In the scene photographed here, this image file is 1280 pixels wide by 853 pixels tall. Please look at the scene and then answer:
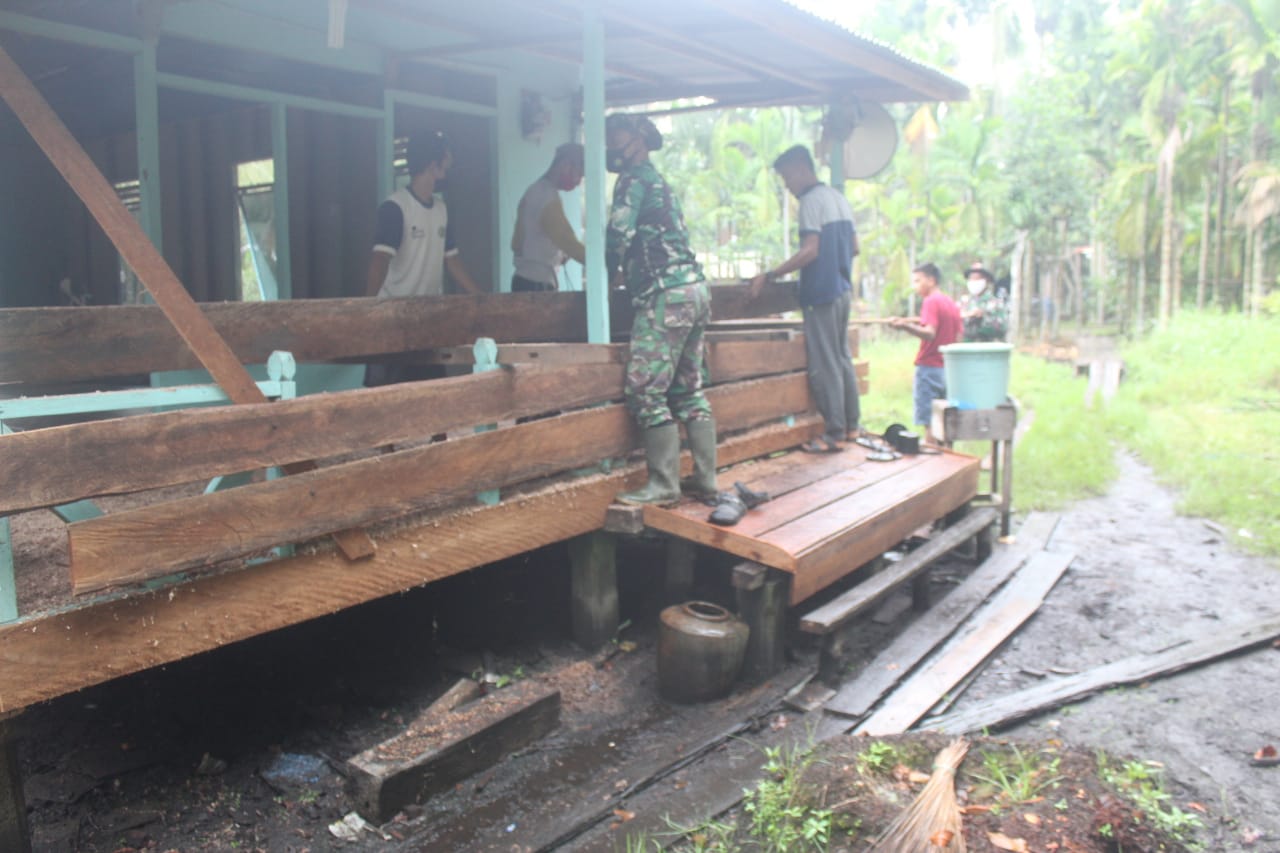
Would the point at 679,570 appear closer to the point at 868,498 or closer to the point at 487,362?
A: the point at 868,498

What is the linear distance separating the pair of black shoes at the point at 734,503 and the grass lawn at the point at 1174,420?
4553 millimetres

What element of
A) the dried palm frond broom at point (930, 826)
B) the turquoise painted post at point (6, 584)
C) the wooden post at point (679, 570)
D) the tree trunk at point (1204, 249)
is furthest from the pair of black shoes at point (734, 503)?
the tree trunk at point (1204, 249)

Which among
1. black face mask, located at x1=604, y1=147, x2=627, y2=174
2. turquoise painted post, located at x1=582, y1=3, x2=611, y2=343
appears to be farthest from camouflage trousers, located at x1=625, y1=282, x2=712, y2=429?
black face mask, located at x1=604, y1=147, x2=627, y2=174

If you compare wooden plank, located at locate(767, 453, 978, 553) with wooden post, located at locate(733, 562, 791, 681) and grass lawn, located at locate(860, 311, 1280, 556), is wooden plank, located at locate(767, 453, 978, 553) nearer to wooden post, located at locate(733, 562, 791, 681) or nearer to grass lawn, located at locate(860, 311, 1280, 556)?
wooden post, located at locate(733, 562, 791, 681)

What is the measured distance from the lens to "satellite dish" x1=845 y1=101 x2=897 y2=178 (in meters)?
8.34

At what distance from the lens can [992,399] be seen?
24.7 feet

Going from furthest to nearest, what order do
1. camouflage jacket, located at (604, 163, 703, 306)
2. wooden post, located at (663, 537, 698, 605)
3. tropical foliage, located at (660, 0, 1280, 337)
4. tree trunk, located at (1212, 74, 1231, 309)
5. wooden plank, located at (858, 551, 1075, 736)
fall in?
tree trunk, located at (1212, 74, 1231, 309) < tropical foliage, located at (660, 0, 1280, 337) < wooden post, located at (663, 537, 698, 605) < camouflage jacket, located at (604, 163, 703, 306) < wooden plank, located at (858, 551, 1075, 736)

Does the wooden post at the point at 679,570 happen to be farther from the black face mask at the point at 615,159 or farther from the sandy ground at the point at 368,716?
the black face mask at the point at 615,159

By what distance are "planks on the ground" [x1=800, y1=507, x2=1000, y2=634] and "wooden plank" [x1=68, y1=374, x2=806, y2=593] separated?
1.30 metres

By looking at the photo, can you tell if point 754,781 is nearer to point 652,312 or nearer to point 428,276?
point 652,312

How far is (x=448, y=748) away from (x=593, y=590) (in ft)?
4.85

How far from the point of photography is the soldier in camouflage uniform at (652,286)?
5035mm

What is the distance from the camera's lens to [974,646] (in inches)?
222

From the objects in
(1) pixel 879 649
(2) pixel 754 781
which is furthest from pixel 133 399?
(1) pixel 879 649
